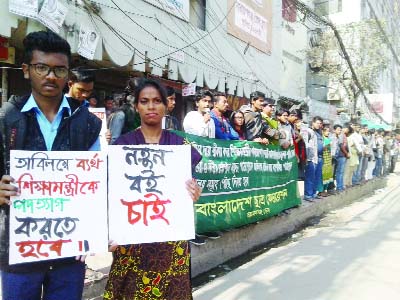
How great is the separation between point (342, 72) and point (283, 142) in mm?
21096

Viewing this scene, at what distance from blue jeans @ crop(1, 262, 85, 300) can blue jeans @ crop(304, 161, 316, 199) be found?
22.0 feet

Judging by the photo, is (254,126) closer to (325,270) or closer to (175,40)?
(325,270)

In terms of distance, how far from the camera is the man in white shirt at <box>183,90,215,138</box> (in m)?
4.98

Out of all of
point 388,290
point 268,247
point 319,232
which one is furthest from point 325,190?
point 388,290

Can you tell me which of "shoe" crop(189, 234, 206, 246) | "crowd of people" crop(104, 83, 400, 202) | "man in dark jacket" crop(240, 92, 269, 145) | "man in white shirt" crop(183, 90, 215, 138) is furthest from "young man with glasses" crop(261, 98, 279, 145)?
"shoe" crop(189, 234, 206, 246)

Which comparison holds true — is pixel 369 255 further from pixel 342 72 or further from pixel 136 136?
pixel 342 72

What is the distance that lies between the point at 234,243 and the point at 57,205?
12.0 feet

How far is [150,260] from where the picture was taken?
7.17ft

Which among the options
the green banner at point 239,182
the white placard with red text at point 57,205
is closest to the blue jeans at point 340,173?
the green banner at point 239,182

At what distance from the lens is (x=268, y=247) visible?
19.3ft

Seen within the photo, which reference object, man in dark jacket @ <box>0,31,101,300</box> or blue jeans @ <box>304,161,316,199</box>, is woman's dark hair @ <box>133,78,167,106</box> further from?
blue jeans @ <box>304,161,316,199</box>

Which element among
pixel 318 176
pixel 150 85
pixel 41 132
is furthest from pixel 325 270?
pixel 318 176

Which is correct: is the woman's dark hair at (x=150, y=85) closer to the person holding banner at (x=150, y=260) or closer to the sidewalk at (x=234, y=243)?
the person holding banner at (x=150, y=260)

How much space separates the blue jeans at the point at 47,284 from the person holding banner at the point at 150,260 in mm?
366
